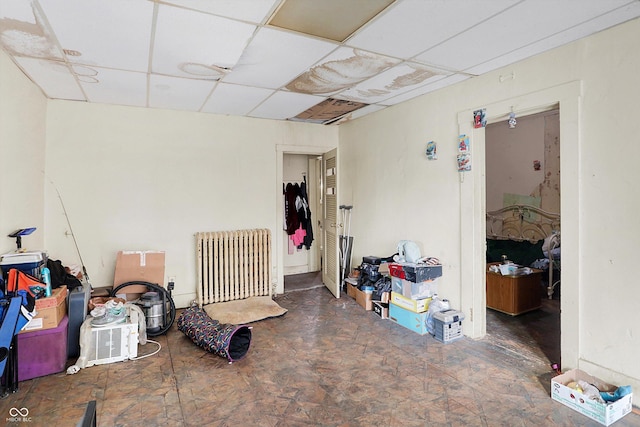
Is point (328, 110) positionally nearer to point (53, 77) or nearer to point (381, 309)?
point (381, 309)

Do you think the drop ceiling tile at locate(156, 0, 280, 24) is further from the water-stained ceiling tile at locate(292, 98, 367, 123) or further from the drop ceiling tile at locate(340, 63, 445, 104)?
the water-stained ceiling tile at locate(292, 98, 367, 123)

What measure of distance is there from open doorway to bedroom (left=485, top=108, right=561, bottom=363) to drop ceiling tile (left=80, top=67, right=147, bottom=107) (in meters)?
3.86

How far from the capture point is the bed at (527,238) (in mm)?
4746

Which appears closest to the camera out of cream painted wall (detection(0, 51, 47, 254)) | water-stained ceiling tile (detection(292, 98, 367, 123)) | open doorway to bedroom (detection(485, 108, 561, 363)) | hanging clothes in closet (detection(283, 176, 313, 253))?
cream painted wall (detection(0, 51, 47, 254))

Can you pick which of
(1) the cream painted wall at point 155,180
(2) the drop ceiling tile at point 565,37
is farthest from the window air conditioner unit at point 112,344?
(2) the drop ceiling tile at point 565,37

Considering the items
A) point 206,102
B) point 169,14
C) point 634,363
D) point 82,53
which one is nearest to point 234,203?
point 206,102

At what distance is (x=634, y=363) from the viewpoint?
2.38 meters

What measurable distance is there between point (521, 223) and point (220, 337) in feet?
17.3

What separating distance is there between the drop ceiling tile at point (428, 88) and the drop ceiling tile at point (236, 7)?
6.56 ft

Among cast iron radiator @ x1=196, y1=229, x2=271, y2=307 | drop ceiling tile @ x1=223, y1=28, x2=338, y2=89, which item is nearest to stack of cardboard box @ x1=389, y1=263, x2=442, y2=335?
cast iron radiator @ x1=196, y1=229, x2=271, y2=307

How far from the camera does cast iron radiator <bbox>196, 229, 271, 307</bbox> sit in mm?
4492

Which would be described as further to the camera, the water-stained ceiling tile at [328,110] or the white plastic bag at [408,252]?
the water-stained ceiling tile at [328,110]

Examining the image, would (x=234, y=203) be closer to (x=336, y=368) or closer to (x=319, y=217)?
(x=319, y=217)

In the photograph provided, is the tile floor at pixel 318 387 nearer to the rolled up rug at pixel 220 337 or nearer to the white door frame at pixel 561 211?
the rolled up rug at pixel 220 337
